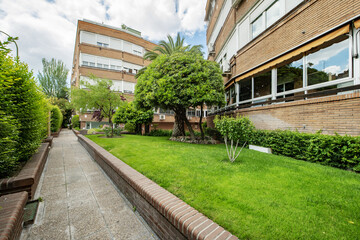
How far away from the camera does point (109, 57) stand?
2200 cm

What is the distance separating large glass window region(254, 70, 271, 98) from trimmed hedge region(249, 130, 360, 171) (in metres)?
3.22

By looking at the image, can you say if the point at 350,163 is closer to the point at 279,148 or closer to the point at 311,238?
the point at 279,148

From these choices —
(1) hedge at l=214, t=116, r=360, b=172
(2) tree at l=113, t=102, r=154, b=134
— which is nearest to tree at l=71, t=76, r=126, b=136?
(2) tree at l=113, t=102, r=154, b=134

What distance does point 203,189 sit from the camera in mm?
2668

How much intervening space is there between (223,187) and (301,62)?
6.63 metres

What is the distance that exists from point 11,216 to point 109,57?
79.1 ft

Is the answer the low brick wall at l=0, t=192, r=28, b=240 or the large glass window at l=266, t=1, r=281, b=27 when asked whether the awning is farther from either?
the low brick wall at l=0, t=192, r=28, b=240

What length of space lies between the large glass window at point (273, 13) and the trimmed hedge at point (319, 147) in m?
5.72

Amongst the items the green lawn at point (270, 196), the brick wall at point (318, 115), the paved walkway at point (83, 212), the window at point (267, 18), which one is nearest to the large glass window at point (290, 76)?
the brick wall at point (318, 115)

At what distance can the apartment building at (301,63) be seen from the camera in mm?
4594

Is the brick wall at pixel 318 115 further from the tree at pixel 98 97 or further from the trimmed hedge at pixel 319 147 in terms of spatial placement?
the tree at pixel 98 97

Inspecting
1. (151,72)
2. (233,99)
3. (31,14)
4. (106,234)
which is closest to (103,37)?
(31,14)

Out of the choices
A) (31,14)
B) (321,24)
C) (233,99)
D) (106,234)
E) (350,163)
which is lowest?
(106,234)

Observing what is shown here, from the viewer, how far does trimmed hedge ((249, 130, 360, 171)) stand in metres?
3.82
